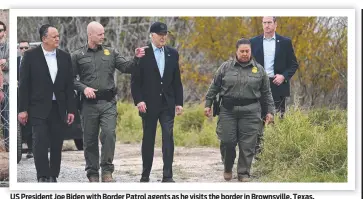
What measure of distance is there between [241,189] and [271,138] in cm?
146

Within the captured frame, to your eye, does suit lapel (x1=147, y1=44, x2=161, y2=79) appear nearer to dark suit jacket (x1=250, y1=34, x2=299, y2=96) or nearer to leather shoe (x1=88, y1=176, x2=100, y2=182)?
leather shoe (x1=88, y1=176, x2=100, y2=182)

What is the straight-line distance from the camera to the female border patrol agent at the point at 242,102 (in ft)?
38.6

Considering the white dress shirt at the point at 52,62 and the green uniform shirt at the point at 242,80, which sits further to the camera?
the green uniform shirt at the point at 242,80

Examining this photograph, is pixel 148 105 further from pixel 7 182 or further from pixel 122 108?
pixel 122 108

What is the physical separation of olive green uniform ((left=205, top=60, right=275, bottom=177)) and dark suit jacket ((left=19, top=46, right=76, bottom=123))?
1.82m

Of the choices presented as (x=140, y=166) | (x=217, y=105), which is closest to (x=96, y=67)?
(x=217, y=105)

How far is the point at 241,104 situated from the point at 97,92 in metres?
1.79

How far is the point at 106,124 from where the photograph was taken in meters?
11.7

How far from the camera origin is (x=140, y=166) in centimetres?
1372

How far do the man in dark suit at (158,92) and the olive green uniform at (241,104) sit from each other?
51 cm

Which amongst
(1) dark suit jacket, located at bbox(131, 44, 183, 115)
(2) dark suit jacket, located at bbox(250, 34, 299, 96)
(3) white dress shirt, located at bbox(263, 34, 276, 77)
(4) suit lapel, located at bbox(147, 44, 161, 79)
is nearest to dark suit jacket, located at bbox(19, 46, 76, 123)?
(1) dark suit jacket, located at bbox(131, 44, 183, 115)

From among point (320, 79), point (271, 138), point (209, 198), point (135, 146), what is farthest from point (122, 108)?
point (209, 198)

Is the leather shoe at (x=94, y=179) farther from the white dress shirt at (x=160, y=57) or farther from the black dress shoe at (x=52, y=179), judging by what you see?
the white dress shirt at (x=160, y=57)

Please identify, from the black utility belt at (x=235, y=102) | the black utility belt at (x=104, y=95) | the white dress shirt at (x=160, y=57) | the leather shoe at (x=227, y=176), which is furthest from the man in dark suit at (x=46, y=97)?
the leather shoe at (x=227, y=176)
